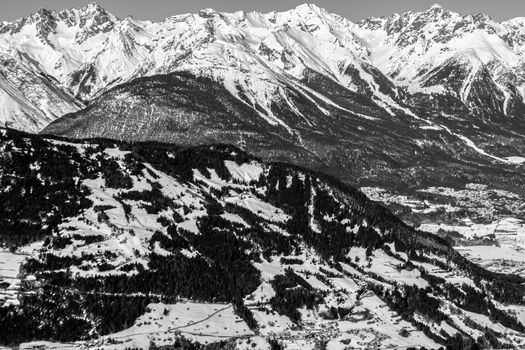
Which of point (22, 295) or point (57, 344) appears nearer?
point (57, 344)

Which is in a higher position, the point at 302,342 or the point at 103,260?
the point at 103,260

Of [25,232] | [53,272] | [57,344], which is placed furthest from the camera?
[25,232]

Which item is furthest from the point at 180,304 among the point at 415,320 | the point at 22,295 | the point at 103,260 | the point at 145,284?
the point at 415,320

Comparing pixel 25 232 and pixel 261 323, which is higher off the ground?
pixel 25 232

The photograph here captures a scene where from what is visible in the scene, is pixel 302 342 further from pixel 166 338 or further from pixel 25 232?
pixel 25 232

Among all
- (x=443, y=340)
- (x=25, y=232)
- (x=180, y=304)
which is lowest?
(x=443, y=340)

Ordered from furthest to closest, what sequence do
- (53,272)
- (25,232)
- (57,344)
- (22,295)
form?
(25,232)
(53,272)
(22,295)
(57,344)

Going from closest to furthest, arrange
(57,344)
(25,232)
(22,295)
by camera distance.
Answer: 1. (57,344)
2. (22,295)
3. (25,232)

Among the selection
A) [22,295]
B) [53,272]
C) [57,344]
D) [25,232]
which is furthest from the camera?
[25,232]

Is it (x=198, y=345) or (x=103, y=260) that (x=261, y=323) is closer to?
(x=198, y=345)
